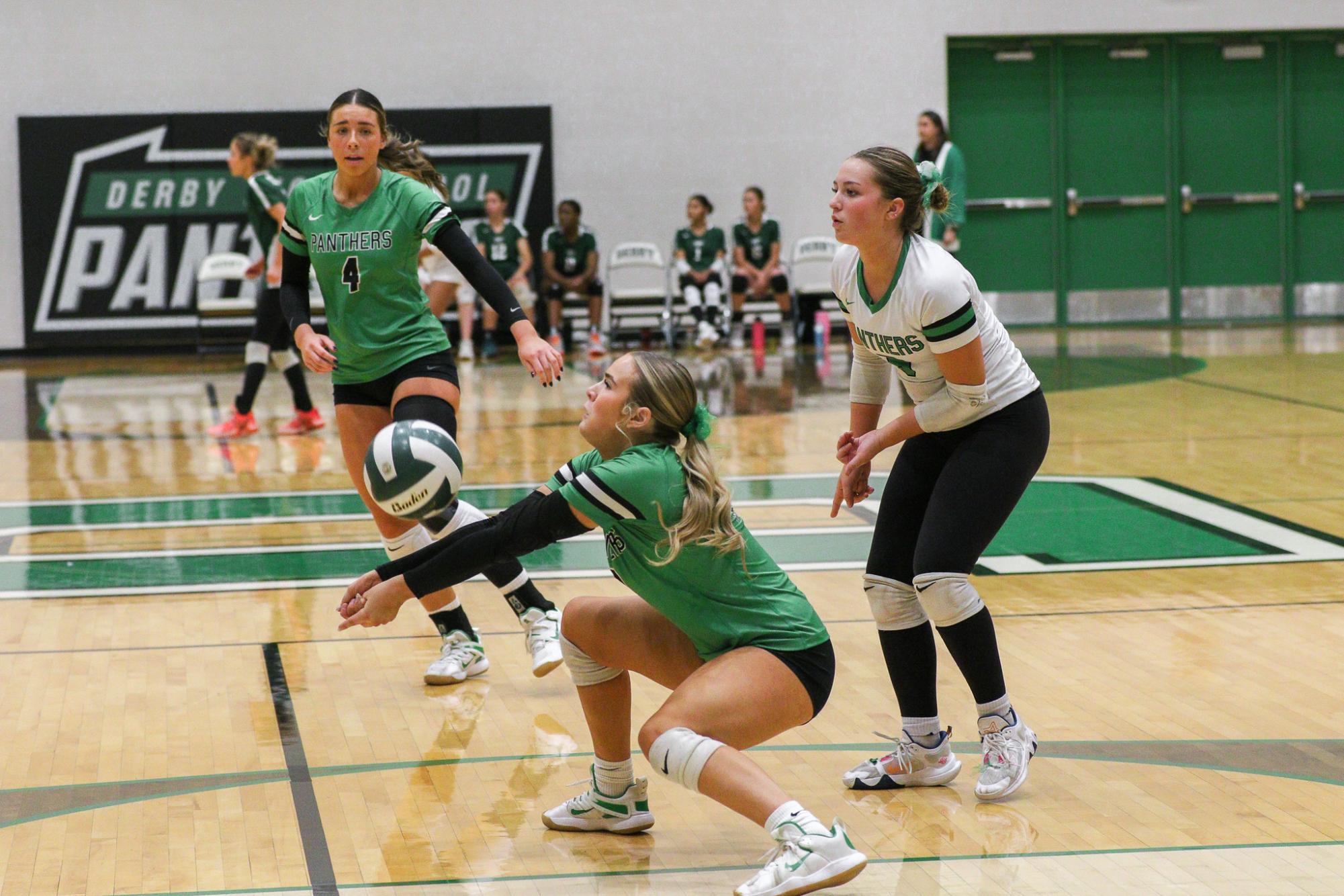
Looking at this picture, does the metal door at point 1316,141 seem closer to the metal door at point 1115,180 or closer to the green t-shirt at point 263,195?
the metal door at point 1115,180

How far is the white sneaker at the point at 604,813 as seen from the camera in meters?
3.51

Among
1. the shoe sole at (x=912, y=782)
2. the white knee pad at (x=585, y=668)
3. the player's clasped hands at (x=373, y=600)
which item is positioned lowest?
the shoe sole at (x=912, y=782)

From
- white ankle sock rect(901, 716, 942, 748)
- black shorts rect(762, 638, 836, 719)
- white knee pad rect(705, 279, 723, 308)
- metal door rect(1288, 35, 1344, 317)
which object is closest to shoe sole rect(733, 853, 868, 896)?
black shorts rect(762, 638, 836, 719)

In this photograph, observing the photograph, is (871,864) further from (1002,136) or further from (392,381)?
(1002,136)

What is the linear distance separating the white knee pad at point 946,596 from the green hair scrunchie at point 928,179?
35.9 inches

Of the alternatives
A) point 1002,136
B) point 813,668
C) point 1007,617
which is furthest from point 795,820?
point 1002,136

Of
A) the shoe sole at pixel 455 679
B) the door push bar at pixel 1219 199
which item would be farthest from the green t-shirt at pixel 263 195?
the door push bar at pixel 1219 199

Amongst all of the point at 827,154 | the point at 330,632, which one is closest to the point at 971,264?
the point at 827,154

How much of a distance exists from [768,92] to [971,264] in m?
3.22

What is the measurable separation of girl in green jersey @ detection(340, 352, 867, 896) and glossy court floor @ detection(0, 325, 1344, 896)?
0.23 meters

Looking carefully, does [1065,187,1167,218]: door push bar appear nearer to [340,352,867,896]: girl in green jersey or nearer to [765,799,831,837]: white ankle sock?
[340,352,867,896]: girl in green jersey

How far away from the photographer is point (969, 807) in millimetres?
3646

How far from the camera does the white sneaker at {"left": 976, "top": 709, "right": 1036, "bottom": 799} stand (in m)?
3.66

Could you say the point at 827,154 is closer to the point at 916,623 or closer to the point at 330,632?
the point at 330,632
